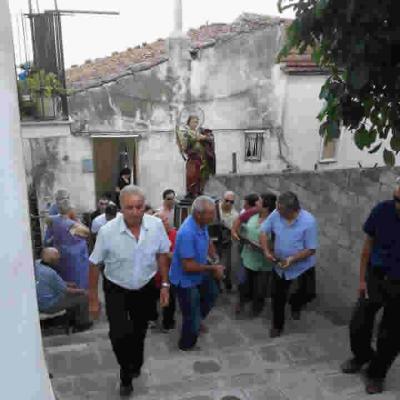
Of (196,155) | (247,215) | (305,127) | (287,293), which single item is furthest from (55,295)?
(305,127)

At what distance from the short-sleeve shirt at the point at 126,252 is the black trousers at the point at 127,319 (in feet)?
0.23

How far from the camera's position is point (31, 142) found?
484 inches

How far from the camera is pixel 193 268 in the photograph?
14.6 feet

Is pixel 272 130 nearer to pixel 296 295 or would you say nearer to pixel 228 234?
pixel 228 234

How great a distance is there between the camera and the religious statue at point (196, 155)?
9.99m

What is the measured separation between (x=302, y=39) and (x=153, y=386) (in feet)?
9.07

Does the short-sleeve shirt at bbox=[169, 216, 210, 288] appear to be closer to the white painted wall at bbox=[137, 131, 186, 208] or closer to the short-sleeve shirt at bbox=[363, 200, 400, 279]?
the short-sleeve shirt at bbox=[363, 200, 400, 279]

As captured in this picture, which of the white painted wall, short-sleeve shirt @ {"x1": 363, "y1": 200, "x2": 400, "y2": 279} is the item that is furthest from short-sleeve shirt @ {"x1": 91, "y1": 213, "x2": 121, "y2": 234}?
the white painted wall

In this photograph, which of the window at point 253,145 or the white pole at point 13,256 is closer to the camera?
the white pole at point 13,256

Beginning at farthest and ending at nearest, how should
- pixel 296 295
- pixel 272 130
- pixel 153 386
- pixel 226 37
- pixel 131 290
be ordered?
pixel 272 130 → pixel 226 37 → pixel 296 295 → pixel 153 386 → pixel 131 290

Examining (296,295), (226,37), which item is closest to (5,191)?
(296,295)

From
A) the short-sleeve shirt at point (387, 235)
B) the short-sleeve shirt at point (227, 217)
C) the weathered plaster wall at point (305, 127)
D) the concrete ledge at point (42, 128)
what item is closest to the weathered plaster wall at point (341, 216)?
the short-sleeve shirt at point (227, 217)

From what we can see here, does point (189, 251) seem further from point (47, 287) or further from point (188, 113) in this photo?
point (188, 113)

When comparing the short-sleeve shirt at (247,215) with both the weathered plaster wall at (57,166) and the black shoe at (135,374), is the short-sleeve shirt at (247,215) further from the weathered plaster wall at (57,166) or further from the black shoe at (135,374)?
the weathered plaster wall at (57,166)
